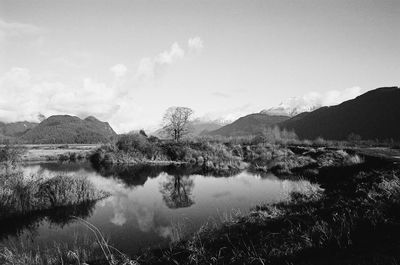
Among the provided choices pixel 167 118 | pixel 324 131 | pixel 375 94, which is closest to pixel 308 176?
pixel 167 118

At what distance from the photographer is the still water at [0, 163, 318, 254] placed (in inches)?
632

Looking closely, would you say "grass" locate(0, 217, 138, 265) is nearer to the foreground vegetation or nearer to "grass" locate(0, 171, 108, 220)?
the foreground vegetation

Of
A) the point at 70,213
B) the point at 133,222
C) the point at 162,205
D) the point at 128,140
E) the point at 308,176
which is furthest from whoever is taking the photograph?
the point at 128,140

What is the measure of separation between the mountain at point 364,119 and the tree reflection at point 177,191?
398 ft

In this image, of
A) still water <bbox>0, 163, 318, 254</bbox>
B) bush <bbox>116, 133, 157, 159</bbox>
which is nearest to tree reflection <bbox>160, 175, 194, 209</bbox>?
still water <bbox>0, 163, 318, 254</bbox>

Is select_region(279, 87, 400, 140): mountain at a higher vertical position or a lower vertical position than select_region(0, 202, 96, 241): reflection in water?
higher

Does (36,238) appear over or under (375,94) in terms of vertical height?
under

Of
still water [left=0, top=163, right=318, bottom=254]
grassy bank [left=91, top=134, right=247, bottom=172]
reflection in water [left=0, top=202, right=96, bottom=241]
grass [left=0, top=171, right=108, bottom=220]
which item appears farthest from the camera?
grassy bank [left=91, top=134, right=247, bottom=172]

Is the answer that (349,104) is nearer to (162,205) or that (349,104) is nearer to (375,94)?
(375,94)

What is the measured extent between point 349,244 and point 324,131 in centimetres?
17501

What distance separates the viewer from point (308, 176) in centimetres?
3456

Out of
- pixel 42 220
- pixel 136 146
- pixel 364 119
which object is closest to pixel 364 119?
pixel 364 119

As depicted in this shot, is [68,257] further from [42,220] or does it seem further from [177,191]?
[177,191]

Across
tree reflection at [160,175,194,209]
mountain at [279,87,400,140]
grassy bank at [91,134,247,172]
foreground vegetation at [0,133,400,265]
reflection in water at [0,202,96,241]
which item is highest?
mountain at [279,87,400,140]
